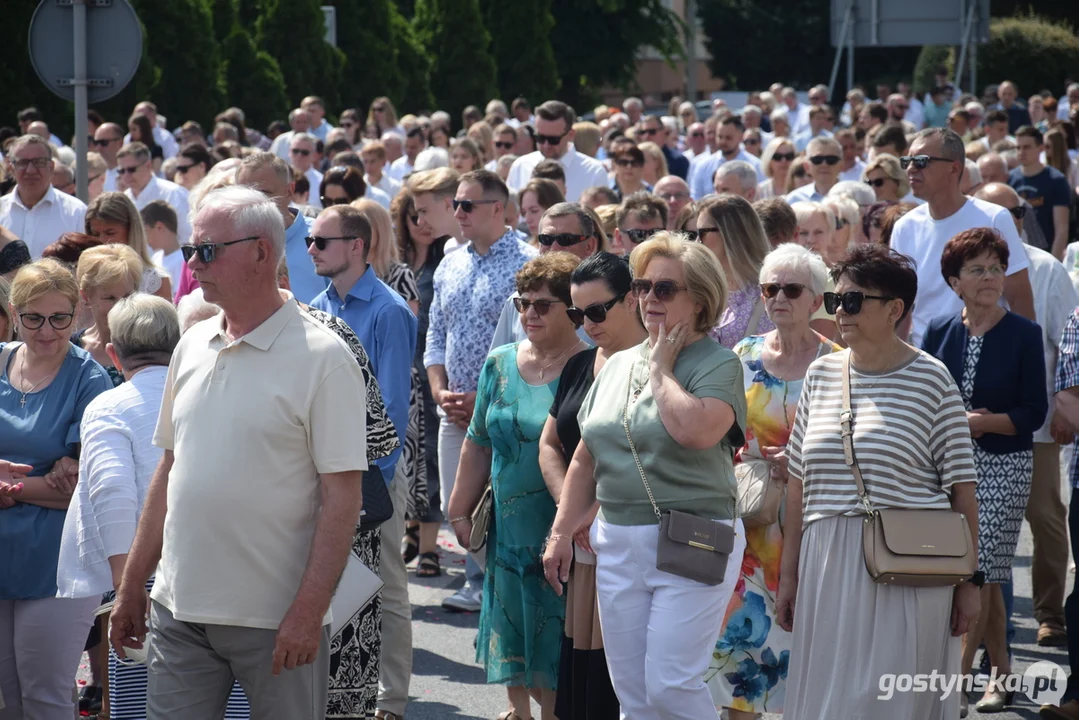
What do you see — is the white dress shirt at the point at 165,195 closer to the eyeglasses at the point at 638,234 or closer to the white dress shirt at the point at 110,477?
the eyeglasses at the point at 638,234

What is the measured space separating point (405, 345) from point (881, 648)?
7.94 ft

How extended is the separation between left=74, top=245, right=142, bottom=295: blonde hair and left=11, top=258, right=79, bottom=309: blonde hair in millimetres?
610

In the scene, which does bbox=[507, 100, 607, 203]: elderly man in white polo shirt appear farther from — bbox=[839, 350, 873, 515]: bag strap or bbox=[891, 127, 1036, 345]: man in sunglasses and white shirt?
bbox=[839, 350, 873, 515]: bag strap

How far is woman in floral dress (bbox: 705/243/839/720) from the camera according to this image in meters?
5.56

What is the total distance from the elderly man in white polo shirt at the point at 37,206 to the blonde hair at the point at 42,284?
15.9 feet

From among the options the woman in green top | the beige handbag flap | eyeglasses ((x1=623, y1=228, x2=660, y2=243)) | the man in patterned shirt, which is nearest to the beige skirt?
the beige handbag flap

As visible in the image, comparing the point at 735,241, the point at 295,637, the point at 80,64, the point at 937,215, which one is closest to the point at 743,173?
the point at 937,215

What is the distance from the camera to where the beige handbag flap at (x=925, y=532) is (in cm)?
483

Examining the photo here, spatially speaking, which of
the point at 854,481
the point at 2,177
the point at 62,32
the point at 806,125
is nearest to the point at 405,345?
the point at 854,481

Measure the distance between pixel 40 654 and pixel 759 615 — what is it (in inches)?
104

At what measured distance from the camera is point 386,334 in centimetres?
631

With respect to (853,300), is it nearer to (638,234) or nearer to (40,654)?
(638,234)

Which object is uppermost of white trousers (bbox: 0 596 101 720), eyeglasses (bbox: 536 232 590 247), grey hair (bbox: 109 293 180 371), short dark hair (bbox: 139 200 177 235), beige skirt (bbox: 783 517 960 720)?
eyeglasses (bbox: 536 232 590 247)

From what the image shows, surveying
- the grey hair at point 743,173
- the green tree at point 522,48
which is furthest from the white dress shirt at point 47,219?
the green tree at point 522,48
